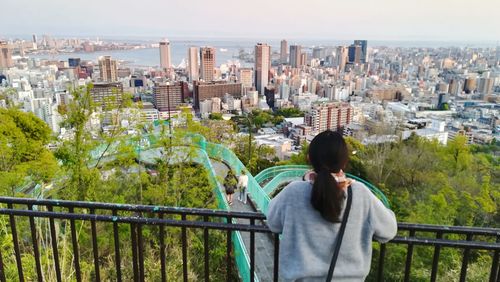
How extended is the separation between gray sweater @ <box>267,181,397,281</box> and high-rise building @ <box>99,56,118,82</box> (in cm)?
8315

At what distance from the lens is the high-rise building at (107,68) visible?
79.0 m

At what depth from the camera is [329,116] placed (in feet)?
198

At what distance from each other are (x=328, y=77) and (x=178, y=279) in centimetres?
12656

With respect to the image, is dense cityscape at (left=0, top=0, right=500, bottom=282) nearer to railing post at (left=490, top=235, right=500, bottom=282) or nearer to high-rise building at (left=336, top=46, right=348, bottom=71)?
railing post at (left=490, top=235, right=500, bottom=282)

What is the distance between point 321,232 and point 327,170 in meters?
0.25

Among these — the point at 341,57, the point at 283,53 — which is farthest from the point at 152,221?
the point at 283,53

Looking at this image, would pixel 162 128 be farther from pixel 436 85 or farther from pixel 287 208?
pixel 436 85

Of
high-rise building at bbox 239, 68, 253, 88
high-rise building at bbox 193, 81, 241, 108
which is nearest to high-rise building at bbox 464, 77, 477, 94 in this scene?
high-rise building at bbox 239, 68, 253, 88

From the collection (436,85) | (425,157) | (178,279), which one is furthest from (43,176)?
(436,85)

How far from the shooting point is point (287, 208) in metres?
1.41

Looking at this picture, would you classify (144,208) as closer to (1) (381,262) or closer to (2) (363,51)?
(1) (381,262)

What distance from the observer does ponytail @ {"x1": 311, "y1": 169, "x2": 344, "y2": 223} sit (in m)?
1.32

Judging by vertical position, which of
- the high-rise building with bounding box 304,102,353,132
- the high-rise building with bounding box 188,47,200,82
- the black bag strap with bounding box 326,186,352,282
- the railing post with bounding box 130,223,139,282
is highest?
the black bag strap with bounding box 326,186,352,282

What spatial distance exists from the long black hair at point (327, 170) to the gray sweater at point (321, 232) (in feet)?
0.17
